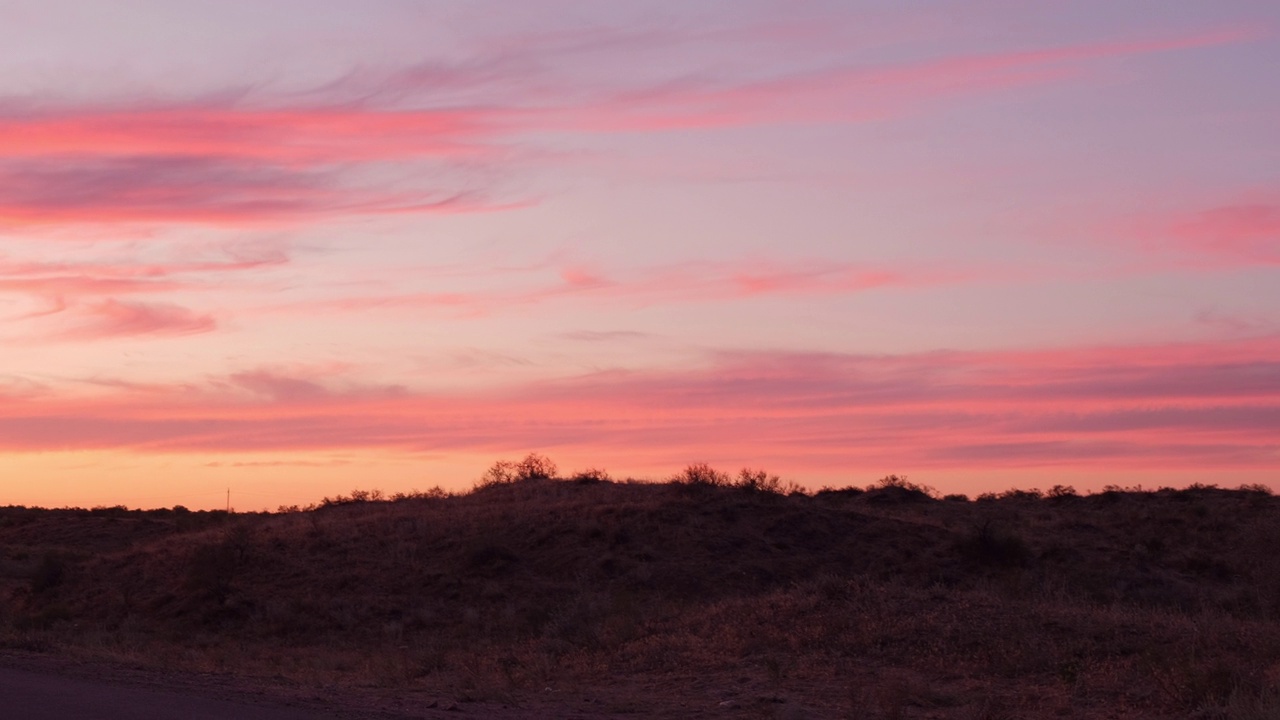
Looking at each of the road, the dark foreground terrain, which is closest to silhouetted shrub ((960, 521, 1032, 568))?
the dark foreground terrain

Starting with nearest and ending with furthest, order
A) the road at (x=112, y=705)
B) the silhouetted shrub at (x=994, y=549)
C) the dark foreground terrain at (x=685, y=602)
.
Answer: the road at (x=112, y=705), the dark foreground terrain at (x=685, y=602), the silhouetted shrub at (x=994, y=549)

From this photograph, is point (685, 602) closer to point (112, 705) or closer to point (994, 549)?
point (994, 549)

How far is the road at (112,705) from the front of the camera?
535 inches

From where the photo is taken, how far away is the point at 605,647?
23.0m

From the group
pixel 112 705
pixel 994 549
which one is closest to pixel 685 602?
pixel 994 549

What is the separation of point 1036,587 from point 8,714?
27199mm

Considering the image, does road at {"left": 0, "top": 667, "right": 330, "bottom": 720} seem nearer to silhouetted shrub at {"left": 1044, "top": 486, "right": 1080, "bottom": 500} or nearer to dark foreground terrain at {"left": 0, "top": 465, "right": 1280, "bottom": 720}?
dark foreground terrain at {"left": 0, "top": 465, "right": 1280, "bottom": 720}

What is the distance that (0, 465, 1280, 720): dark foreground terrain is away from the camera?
17.0 metres

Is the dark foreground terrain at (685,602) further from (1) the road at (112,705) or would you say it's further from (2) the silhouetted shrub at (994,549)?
(1) the road at (112,705)

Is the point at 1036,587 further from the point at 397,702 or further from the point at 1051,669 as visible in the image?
the point at 397,702

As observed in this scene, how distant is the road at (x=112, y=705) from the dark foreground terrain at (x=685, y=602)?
1055 mm

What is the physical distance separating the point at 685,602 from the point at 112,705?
20.7 meters

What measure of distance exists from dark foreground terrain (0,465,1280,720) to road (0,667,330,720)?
41.5 inches

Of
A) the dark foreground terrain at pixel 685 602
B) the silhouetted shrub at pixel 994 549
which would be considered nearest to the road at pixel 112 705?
the dark foreground terrain at pixel 685 602
